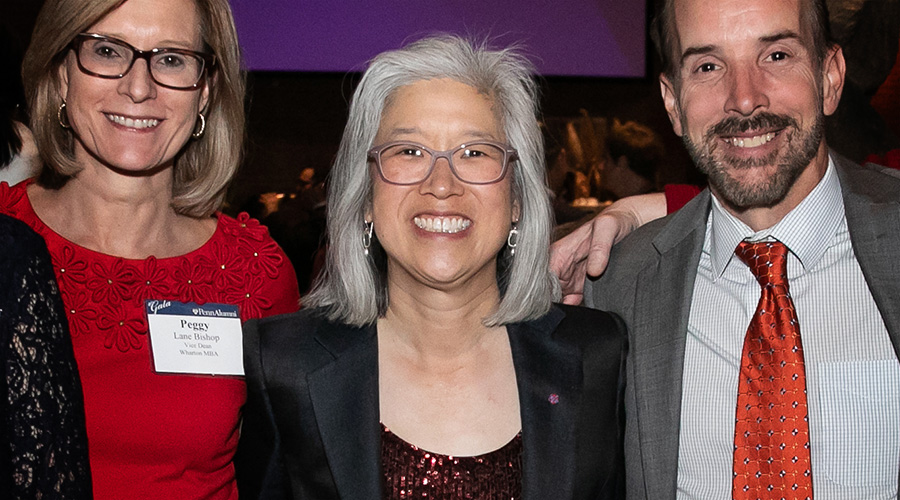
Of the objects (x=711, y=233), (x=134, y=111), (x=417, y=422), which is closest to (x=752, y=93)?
(x=711, y=233)

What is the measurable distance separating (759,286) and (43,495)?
1.56 metres

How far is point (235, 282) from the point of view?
239 centimetres

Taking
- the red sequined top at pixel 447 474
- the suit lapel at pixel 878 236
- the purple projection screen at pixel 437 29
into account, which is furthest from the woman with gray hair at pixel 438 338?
the purple projection screen at pixel 437 29

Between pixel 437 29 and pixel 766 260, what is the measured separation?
5.56 metres

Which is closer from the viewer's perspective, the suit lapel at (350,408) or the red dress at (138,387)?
the suit lapel at (350,408)

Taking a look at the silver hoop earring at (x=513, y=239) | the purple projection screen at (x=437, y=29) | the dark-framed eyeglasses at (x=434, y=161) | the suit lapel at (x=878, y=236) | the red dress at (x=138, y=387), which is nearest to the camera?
the suit lapel at (x=878, y=236)

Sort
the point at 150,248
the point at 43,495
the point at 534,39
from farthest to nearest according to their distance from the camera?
1. the point at 534,39
2. the point at 150,248
3. the point at 43,495

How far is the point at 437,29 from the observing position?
7.31 meters

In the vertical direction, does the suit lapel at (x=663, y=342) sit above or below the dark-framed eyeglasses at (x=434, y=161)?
below

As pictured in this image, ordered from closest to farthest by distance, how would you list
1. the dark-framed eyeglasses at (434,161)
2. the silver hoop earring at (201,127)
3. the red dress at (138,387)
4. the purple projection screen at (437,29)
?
1. the dark-framed eyeglasses at (434,161)
2. the red dress at (138,387)
3. the silver hoop earring at (201,127)
4. the purple projection screen at (437,29)

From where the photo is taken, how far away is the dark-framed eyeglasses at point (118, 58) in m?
2.19

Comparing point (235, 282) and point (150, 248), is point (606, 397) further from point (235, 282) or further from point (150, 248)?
point (150, 248)

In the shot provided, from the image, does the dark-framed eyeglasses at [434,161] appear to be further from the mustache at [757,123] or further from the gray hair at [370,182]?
the mustache at [757,123]

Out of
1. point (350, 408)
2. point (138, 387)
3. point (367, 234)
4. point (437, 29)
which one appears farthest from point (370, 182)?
point (437, 29)
